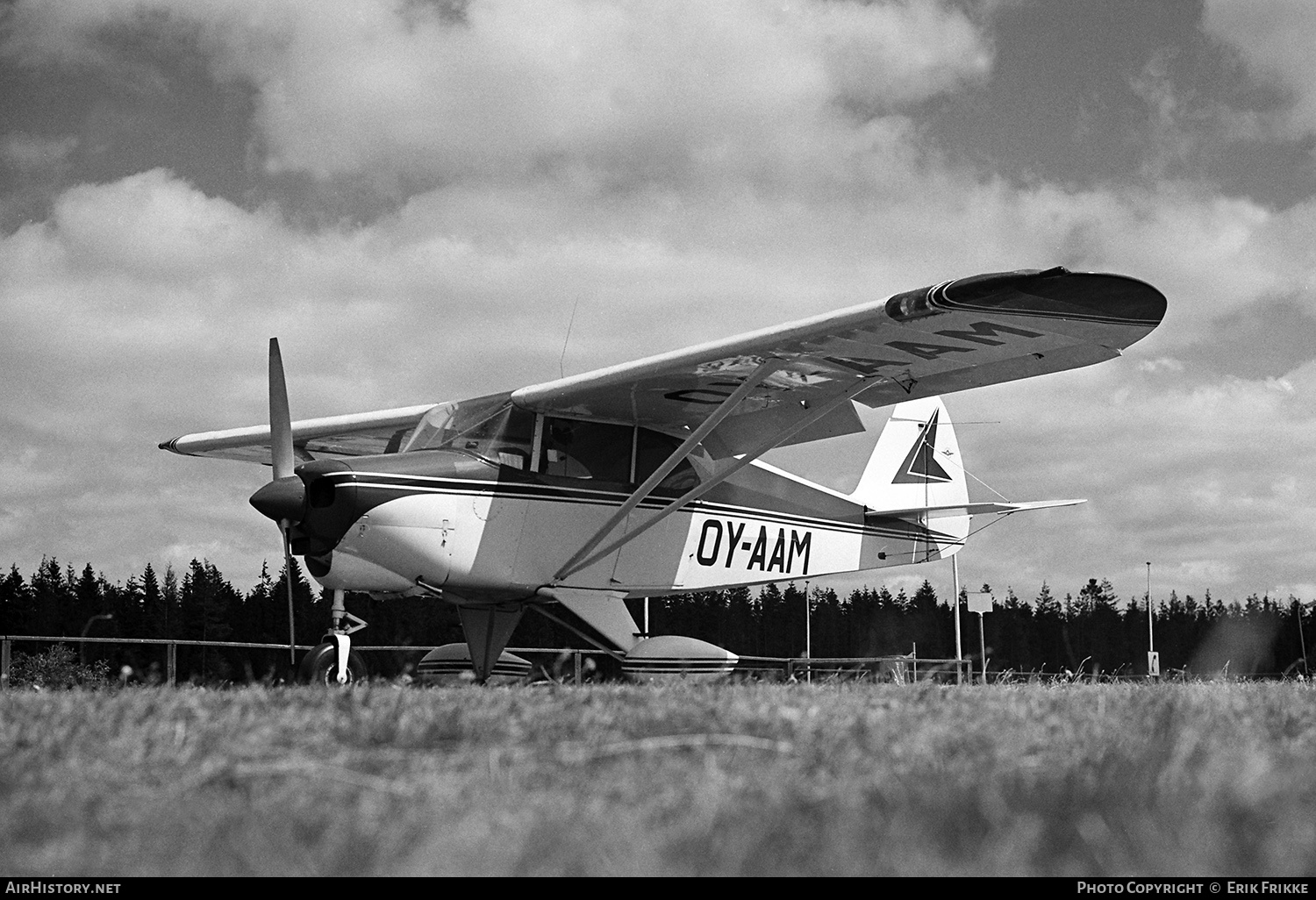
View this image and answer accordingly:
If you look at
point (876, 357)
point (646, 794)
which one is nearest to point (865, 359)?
point (876, 357)

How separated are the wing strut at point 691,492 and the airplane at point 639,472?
0.03 m

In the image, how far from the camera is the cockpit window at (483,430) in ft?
39.5

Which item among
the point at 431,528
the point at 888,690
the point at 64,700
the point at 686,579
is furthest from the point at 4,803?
the point at 686,579

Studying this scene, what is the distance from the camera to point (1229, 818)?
226cm

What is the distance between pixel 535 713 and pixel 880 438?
14.3m

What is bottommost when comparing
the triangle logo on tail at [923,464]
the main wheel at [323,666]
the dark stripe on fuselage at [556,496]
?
the main wheel at [323,666]

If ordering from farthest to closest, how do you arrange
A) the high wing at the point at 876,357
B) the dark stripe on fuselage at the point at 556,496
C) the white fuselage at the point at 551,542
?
the white fuselage at the point at 551,542, the dark stripe on fuselage at the point at 556,496, the high wing at the point at 876,357

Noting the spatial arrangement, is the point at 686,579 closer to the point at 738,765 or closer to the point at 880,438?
the point at 880,438

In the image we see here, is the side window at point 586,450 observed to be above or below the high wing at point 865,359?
below

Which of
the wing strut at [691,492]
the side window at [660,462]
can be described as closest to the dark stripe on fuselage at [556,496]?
→ the side window at [660,462]

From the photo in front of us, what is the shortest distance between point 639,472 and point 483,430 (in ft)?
6.02

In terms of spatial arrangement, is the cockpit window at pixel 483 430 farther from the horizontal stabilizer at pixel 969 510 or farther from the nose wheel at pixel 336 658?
the horizontal stabilizer at pixel 969 510

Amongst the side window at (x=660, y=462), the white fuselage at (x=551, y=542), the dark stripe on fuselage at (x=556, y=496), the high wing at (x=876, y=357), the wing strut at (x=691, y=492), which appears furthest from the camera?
the side window at (x=660, y=462)

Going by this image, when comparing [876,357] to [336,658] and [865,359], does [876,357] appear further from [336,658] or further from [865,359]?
[336,658]
